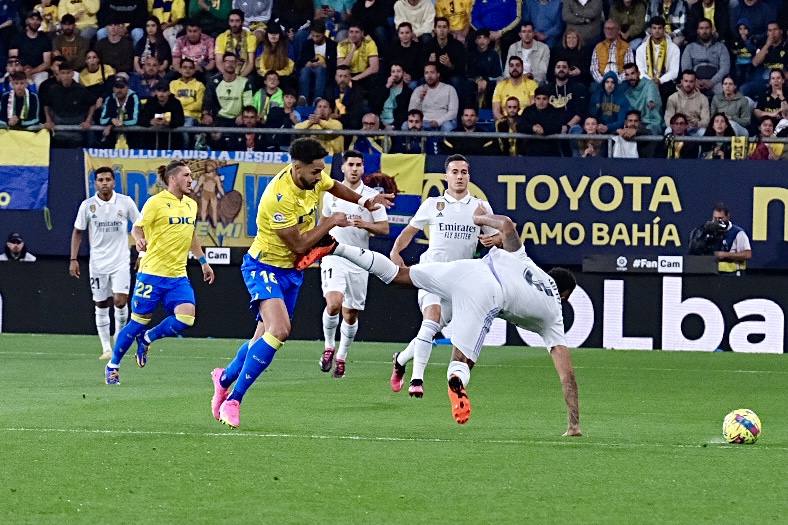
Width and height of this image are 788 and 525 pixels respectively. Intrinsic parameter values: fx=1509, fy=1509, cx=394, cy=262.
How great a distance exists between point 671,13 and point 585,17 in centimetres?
138

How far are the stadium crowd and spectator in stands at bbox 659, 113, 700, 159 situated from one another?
0.07 ft

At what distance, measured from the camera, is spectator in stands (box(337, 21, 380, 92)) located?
933 inches

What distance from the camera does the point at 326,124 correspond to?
22.6 meters

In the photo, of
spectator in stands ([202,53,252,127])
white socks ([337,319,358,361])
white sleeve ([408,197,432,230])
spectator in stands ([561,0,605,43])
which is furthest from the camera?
spectator in stands ([561,0,605,43])

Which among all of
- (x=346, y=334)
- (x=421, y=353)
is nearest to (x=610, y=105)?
(x=346, y=334)

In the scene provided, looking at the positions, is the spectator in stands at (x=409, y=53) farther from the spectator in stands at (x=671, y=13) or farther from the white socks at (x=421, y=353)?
the white socks at (x=421, y=353)

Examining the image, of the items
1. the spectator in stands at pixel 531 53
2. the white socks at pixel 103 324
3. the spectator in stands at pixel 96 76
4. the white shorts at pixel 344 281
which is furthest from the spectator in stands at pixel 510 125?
the white socks at pixel 103 324

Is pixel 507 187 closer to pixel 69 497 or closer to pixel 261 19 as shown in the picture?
pixel 261 19

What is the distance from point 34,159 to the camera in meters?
23.1

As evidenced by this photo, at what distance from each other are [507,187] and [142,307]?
8297 millimetres

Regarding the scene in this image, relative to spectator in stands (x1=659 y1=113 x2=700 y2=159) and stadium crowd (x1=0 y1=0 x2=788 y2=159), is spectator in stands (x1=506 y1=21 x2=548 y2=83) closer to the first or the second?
stadium crowd (x1=0 y1=0 x2=788 y2=159)

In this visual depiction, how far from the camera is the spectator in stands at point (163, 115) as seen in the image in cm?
2284

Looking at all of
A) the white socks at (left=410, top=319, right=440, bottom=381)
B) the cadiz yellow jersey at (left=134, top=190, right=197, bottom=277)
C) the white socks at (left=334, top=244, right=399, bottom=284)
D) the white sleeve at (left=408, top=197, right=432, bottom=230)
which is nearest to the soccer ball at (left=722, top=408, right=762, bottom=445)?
the white socks at (left=334, top=244, right=399, bottom=284)

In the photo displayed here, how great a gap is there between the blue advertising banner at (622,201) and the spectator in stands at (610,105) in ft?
2.64
